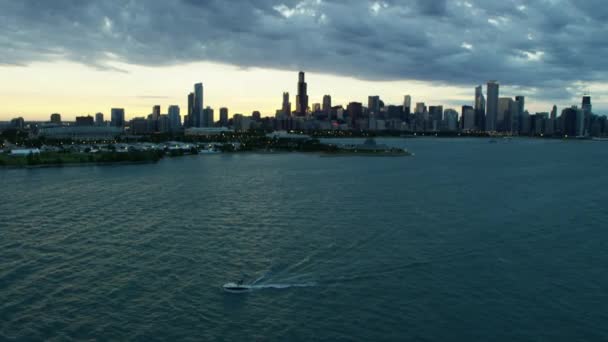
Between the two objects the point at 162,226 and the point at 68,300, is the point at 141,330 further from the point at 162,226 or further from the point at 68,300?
the point at 162,226

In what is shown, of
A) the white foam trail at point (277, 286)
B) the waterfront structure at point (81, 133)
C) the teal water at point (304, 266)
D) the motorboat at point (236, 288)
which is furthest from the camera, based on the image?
the waterfront structure at point (81, 133)

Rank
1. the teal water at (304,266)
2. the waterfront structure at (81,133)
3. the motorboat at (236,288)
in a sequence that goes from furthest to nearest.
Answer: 1. the waterfront structure at (81,133)
2. the motorboat at (236,288)
3. the teal water at (304,266)

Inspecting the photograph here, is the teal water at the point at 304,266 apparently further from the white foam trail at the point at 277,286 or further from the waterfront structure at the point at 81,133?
the waterfront structure at the point at 81,133

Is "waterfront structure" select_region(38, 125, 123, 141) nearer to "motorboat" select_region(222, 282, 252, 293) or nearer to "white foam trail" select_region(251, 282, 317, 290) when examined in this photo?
"motorboat" select_region(222, 282, 252, 293)

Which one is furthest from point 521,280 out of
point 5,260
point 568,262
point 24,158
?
point 24,158


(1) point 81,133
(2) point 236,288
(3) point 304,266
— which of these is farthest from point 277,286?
(1) point 81,133

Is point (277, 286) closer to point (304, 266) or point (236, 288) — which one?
point (236, 288)

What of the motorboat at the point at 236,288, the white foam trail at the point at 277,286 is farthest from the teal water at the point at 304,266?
the motorboat at the point at 236,288

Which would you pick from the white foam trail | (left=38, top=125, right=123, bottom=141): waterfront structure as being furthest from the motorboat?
(left=38, top=125, right=123, bottom=141): waterfront structure
